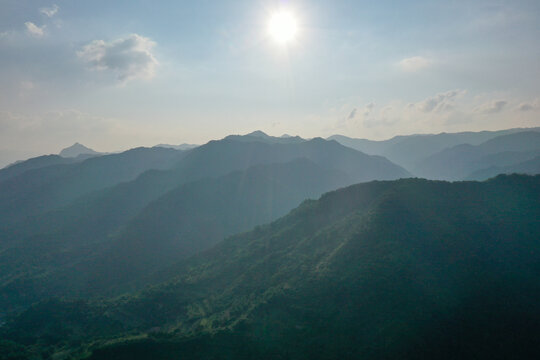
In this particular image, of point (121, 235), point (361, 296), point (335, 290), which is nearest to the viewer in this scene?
point (361, 296)

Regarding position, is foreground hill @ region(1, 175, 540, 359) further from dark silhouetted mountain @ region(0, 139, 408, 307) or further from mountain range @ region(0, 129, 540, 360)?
dark silhouetted mountain @ region(0, 139, 408, 307)

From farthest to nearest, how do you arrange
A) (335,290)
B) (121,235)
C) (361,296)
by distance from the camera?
(121,235), (335,290), (361,296)

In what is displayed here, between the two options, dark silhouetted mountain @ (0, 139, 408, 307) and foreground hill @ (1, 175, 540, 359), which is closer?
foreground hill @ (1, 175, 540, 359)

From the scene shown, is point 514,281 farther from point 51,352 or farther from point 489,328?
point 51,352

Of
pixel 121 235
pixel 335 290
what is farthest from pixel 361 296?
pixel 121 235

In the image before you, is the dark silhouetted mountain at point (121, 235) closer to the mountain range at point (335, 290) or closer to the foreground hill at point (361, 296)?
the mountain range at point (335, 290)

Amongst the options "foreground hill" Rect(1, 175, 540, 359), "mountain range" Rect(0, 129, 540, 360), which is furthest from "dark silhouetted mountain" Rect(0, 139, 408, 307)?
"foreground hill" Rect(1, 175, 540, 359)

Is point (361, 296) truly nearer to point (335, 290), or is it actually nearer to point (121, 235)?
point (335, 290)

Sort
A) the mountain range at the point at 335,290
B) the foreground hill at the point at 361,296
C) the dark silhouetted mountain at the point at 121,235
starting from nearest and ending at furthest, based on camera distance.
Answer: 1. the foreground hill at the point at 361,296
2. the mountain range at the point at 335,290
3. the dark silhouetted mountain at the point at 121,235

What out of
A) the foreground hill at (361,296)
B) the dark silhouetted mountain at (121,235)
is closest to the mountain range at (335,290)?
the foreground hill at (361,296)
